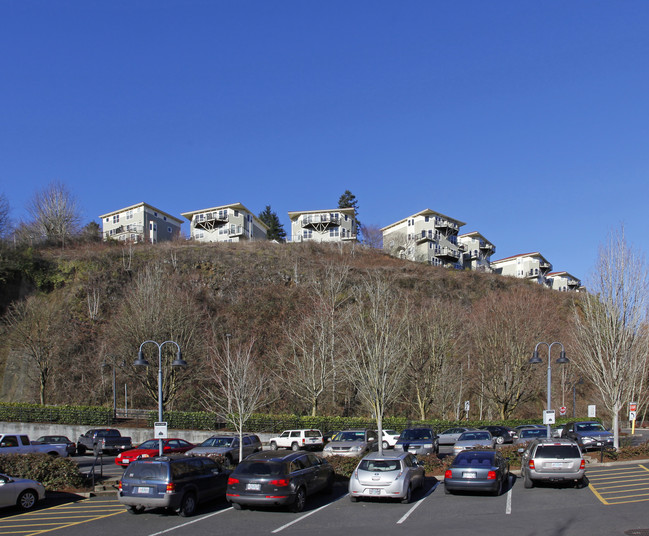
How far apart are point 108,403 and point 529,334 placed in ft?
120

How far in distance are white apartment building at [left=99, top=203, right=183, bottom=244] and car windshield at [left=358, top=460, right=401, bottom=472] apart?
7693cm

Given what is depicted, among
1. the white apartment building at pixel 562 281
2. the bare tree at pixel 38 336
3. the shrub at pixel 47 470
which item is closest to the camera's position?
the shrub at pixel 47 470

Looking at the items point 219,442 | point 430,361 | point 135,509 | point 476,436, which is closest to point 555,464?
point 476,436

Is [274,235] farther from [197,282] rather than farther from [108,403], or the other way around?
[108,403]

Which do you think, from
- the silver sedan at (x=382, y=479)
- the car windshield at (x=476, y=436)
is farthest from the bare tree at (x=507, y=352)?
the silver sedan at (x=382, y=479)

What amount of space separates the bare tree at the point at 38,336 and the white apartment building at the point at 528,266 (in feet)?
300

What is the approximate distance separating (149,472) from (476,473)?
29.1 ft

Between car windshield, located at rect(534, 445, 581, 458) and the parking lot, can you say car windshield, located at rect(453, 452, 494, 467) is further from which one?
car windshield, located at rect(534, 445, 581, 458)

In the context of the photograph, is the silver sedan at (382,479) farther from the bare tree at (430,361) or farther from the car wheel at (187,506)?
the bare tree at (430,361)

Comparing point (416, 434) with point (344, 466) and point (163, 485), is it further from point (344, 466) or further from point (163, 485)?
point (163, 485)

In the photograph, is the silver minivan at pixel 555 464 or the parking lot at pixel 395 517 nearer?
the parking lot at pixel 395 517

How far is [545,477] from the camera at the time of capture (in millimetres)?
16547

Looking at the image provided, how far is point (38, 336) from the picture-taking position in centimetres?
4775

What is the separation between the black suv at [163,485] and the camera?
13594 millimetres
